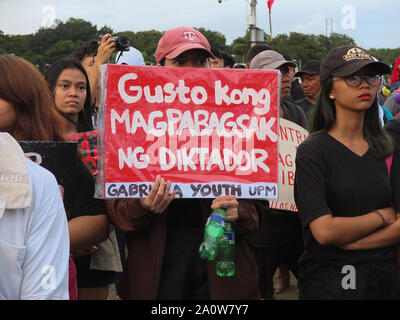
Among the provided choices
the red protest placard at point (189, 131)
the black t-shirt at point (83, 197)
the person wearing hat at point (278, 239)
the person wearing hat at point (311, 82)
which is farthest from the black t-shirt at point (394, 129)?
the person wearing hat at point (311, 82)

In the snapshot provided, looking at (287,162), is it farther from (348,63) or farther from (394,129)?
(348,63)

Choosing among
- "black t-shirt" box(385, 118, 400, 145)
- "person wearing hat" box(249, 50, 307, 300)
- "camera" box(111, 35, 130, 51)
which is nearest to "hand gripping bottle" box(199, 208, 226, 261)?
"black t-shirt" box(385, 118, 400, 145)

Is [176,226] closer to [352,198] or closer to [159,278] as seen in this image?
[159,278]

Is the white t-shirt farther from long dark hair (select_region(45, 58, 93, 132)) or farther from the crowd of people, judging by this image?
long dark hair (select_region(45, 58, 93, 132))

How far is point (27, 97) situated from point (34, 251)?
2.69 ft

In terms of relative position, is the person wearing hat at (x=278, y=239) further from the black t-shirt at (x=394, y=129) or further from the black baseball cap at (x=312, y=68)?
the black baseball cap at (x=312, y=68)

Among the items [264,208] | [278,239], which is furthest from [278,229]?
[264,208]

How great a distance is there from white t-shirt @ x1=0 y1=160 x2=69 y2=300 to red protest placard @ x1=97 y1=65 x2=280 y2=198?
975mm

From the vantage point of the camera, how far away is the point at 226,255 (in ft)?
9.14

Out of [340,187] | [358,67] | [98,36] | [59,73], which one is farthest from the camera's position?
[98,36]

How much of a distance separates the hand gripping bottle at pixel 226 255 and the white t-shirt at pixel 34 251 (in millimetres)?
1043

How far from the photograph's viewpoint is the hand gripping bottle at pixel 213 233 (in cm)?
265

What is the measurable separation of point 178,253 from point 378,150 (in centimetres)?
113
